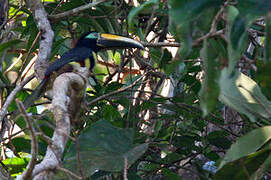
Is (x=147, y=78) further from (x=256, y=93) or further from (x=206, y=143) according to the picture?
(x=256, y=93)

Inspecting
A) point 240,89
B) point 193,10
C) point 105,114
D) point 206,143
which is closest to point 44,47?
point 105,114

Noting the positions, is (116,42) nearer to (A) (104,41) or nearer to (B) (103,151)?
(A) (104,41)

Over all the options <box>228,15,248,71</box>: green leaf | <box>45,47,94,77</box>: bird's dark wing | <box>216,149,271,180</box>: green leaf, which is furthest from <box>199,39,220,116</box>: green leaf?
<box>45,47,94,77</box>: bird's dark wing

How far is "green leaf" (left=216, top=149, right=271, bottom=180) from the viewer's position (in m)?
2.11

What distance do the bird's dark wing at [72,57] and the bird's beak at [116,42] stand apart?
0.15 m

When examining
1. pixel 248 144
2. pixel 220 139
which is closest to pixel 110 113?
pixel 220 139

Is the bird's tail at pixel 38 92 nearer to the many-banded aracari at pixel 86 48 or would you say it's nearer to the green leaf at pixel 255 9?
the many-banded aracari at pixel 86 48

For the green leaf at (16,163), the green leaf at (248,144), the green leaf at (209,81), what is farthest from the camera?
the green leaf at (16,163)

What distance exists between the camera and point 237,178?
215 centimetres

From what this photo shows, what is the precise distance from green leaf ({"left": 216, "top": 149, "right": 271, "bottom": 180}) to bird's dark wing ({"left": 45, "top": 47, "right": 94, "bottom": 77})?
1709 millimetres

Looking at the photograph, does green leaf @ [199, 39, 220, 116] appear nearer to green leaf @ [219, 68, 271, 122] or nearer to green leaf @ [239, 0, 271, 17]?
green leaf @ [239, 0, 271, 17]

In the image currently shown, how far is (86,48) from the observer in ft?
14.4

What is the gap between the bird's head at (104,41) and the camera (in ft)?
11.9

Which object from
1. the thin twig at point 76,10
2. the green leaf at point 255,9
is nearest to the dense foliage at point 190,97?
the green leaf at point 255,9
